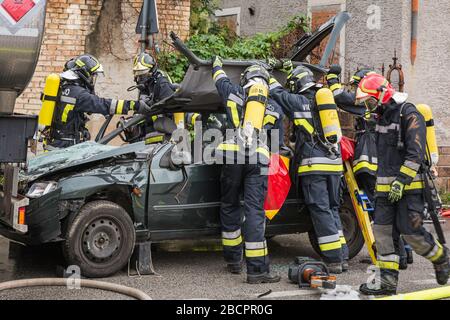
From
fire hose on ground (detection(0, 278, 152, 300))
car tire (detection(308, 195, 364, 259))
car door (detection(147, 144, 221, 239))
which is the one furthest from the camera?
car tire (detection(308, 195, 364, 259))

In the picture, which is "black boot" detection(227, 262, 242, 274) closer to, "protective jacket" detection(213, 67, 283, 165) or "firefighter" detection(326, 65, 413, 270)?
"protective jacket" detection(213, 67, 283, 165)

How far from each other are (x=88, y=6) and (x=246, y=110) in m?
5.48

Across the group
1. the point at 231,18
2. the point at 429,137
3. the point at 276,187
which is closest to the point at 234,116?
the point at 276,187

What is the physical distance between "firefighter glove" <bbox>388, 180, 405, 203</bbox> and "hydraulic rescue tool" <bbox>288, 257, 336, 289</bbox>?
0.86 metres

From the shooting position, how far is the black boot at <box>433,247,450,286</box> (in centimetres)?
584

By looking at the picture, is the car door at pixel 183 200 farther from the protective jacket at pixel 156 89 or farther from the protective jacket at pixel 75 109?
the protective jacket at pixel 156 89

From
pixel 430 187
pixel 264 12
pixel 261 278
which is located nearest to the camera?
pixel 430 187

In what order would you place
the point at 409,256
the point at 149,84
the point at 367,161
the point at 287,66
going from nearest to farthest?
the point at 367,161 < the point at 409,256 < the point at 287,66 < the point at 149,84

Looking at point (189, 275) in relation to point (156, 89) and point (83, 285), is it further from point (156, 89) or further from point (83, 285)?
point (156, 89)

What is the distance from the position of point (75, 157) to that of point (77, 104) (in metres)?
1.39

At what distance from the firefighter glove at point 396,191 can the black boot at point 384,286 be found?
2.14ft

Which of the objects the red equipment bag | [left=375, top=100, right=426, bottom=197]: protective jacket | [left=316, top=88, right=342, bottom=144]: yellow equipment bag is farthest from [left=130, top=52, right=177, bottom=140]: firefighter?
[left=375, top=100, right=426, bottom=197]: protective jacket

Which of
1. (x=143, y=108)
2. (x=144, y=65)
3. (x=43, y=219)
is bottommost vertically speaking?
(x=43, y=219)

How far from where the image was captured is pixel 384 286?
230 inches
